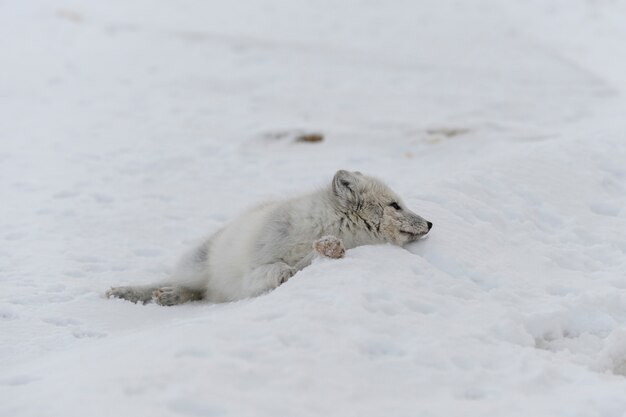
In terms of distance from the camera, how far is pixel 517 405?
346 cm

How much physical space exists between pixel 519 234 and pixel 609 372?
1.90 m

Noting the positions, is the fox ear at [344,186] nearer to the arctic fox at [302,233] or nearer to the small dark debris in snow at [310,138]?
the arctic fox at [302,233]

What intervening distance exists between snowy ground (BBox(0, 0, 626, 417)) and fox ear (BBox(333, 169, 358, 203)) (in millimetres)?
504

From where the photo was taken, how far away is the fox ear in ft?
17.7

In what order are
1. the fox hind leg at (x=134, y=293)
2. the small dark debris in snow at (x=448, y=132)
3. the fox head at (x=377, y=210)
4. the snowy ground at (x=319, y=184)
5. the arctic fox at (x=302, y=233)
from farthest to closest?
the small dark debris in snow at (x=448, y=132) → the fox hind leg at (x=134, y=293) → the fox head at (x=377, y=210) → the arctic fox at (x=302, y=233) → the snowy ground at (x=319, y=184)

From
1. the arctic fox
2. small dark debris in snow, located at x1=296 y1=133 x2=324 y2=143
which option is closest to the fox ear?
the arctic fox

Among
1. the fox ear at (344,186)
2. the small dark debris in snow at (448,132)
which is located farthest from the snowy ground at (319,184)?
the fox ear at (344,186)

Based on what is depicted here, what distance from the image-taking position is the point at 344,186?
542 cm

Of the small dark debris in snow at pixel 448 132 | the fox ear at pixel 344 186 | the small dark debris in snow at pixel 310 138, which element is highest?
the fox ear at pixel 344 186

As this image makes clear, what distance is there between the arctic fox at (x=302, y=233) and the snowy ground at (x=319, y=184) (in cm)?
19

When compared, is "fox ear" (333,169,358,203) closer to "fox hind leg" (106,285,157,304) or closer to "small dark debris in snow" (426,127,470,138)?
"fox hind leg" (106,285,157,304)

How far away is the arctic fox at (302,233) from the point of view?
5129mm

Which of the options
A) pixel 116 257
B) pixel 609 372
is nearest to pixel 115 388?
pixel 609 372

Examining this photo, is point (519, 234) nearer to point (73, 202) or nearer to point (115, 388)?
point (115, 388)
